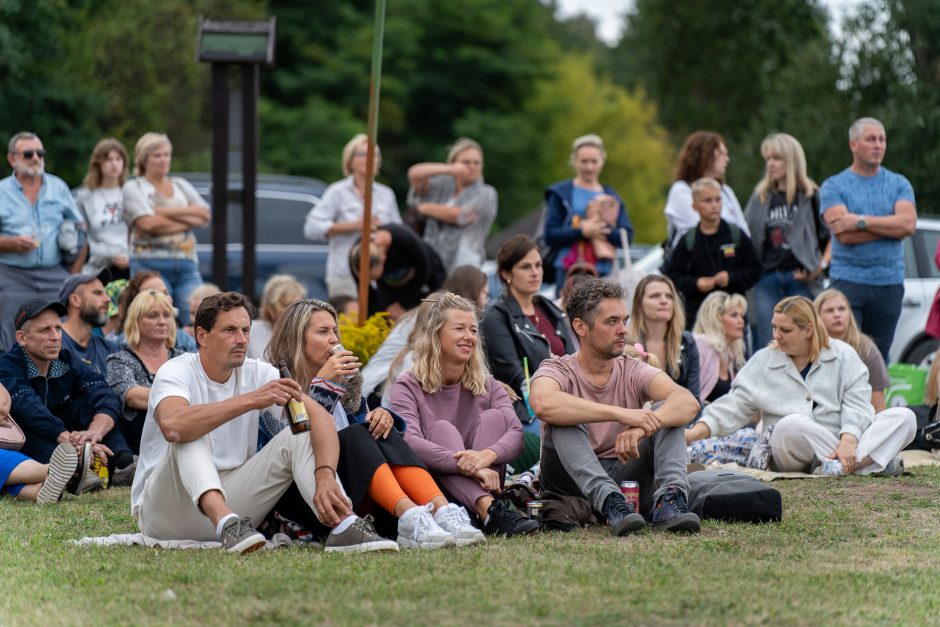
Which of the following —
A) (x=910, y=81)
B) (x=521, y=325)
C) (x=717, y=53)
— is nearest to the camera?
(x=521, y=325)

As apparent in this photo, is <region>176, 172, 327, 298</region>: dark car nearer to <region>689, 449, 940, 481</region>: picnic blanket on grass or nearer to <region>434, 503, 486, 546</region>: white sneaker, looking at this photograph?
<region>689, 449, 940, 481</region>: picnic blanket on grass

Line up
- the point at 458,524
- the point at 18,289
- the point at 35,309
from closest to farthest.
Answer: the point at 458,524
the point at 35,309
the point at 18,289

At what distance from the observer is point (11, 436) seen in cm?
821

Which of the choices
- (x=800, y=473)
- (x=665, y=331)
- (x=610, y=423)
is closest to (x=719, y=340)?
(x=665, y=331)

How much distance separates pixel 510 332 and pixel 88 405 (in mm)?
2573

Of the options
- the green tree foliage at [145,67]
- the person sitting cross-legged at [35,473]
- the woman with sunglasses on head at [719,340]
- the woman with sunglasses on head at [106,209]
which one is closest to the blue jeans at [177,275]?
the woman with sunglasses on head at [106,209]

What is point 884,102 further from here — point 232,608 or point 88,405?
point 232,608

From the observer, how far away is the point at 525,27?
134ft

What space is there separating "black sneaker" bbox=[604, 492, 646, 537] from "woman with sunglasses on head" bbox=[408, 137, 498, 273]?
18.4 feet

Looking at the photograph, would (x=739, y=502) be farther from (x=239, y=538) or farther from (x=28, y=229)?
(x=28, y=229)

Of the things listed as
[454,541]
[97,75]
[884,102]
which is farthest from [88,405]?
[97,75]

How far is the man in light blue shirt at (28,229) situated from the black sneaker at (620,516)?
5223mm

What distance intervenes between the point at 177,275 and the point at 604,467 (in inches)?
201

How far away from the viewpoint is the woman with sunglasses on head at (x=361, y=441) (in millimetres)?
6289
